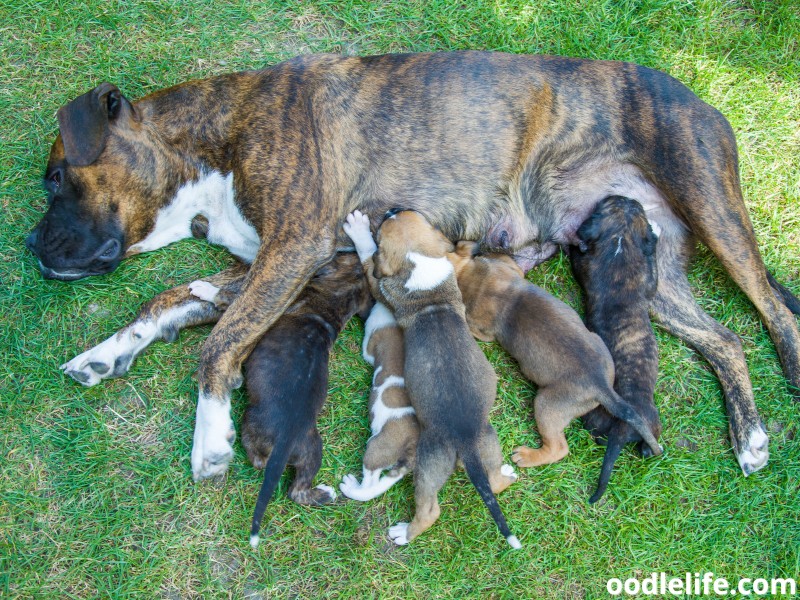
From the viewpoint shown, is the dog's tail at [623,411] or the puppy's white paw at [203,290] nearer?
the dog's tail at [623,411]

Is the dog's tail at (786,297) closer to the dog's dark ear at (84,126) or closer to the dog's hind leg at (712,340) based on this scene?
the dog's hind leg at (712,340)

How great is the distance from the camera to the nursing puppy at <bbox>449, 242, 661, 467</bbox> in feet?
12.9

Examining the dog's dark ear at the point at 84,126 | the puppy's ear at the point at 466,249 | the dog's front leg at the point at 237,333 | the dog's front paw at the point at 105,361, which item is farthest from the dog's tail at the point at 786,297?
the dog's dark ear at the point at 84,126

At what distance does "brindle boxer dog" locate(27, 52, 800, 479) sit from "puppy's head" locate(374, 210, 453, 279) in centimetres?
23

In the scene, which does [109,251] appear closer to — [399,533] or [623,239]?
[399,533]

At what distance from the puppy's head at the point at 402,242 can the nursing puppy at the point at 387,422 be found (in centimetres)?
19

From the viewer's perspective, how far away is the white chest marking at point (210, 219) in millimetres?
4332

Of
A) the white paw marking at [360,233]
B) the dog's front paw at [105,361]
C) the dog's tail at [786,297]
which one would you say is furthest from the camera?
the dog's tail at [786,297]

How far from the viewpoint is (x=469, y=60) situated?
450cm

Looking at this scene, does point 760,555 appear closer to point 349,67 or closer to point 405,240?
point 405,240

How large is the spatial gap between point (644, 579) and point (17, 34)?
6.01 metres

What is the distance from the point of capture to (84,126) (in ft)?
12.6

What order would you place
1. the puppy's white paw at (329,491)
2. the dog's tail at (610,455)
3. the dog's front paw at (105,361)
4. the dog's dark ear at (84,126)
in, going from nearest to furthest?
the dog's dark ear at (84,126) → the dog's tail at (610,455) → the puppy's white paw at (329,491) → the dog's front paw at (105,361)

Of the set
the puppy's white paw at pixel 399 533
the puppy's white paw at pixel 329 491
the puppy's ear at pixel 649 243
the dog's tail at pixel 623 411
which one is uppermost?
the puppy's ear at pixel 649 243
